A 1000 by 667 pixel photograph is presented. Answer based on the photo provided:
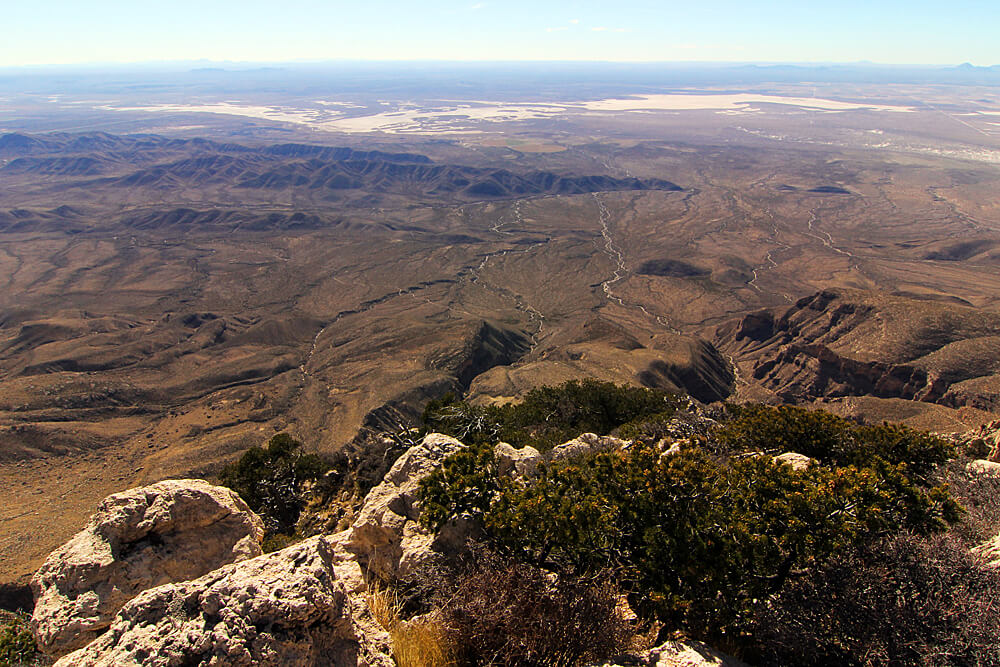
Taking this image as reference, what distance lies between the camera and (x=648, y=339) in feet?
246

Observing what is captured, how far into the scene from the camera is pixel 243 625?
6340 millimetres

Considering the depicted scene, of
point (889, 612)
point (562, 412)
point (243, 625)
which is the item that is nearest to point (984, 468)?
point (889, 612)

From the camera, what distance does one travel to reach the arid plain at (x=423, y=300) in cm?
→ 5159

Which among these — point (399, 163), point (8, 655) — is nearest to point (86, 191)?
point (399, 163)

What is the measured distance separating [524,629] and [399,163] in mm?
207818

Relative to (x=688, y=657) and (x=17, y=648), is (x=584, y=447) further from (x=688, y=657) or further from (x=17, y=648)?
(x=17, y=648)

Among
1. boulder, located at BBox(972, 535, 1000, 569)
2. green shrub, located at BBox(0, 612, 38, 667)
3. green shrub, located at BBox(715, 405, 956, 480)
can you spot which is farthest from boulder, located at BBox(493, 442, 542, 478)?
green shrub, located at BBox(0, 612, 38, 667)

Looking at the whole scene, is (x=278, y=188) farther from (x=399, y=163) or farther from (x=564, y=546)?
(x=564, y=546)

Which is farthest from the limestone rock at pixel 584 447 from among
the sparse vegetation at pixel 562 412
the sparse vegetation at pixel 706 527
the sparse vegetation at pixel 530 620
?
the sparse vegetation at pixel 530 620

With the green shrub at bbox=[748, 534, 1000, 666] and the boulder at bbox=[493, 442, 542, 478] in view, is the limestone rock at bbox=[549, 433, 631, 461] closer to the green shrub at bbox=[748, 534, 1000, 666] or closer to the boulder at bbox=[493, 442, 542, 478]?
the boulder at bbox=[493, 442, 542, 478]

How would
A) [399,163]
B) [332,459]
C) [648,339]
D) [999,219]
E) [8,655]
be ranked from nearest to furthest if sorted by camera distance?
[8,655], [332,459], [648,339], [999,219], [399,163]

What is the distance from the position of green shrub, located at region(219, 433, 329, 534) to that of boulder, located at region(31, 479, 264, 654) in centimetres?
708

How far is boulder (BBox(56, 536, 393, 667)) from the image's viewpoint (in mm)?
6031

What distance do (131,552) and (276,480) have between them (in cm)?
1189
